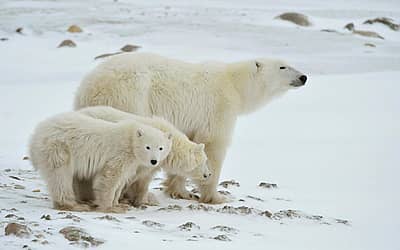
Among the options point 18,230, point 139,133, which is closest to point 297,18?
point 139,133

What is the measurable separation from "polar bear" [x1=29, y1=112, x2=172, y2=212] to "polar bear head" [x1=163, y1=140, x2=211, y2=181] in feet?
1.49

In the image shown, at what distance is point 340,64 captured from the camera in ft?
72.6

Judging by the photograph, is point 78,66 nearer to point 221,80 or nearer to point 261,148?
point 261,148

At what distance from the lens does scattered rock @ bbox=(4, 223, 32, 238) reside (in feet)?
16.1

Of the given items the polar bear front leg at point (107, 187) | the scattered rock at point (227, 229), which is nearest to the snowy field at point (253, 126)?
the scattered rock at point (227, 229)

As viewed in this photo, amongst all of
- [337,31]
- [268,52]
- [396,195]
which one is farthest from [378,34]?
[396,195]

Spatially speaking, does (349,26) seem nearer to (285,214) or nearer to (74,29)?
(74,29)

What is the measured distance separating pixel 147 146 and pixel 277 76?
2.35m

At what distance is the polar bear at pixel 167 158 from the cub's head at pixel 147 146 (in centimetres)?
30

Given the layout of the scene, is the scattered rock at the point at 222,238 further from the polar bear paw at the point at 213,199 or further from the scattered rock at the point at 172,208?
the polar bear paw at the point at 213,199

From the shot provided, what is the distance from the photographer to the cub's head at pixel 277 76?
845cm

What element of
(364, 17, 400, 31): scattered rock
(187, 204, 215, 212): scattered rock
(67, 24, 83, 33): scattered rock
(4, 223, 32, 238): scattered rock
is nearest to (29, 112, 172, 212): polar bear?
(187, 204, 215, 212): scattered rock

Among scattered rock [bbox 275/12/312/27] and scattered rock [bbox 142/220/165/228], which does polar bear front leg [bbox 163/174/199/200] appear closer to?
scattered rock [bbox 142/220/165/228]

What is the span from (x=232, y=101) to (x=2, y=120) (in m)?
7.20
